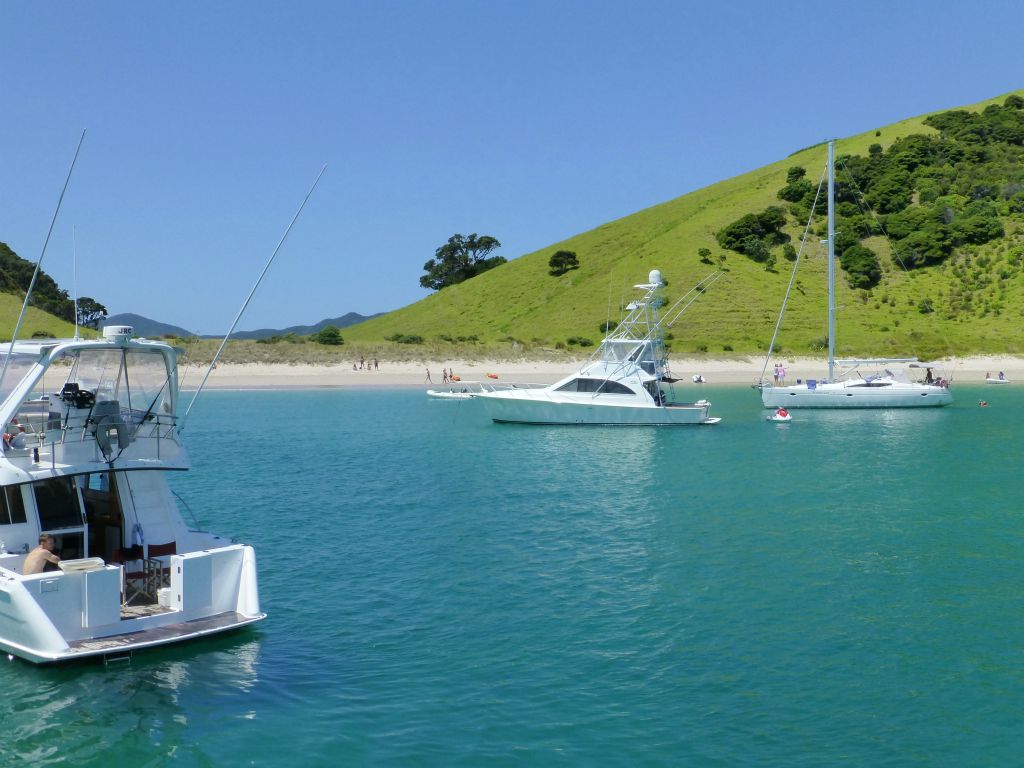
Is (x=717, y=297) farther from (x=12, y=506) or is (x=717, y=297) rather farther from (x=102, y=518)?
(x=12, y=506)

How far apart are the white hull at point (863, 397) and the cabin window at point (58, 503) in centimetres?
4930

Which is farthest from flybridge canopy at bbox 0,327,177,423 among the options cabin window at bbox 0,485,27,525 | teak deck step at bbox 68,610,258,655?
teak deck step at bbox 68,610,258,655

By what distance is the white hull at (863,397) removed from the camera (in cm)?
5869

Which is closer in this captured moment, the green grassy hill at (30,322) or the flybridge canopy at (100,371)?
the flybridge canopy at (100,371)

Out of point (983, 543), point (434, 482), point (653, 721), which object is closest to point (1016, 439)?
point (983, 543)

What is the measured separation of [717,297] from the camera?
4390 inches

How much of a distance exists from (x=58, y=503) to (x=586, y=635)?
29.9ft

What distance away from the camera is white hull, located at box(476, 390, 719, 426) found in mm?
49094

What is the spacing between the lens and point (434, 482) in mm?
32031

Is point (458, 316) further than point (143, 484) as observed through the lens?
Yes

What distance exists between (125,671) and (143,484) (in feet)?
11.0

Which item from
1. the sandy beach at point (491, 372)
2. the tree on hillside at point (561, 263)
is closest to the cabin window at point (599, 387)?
the sandy beach at point (491, 372)

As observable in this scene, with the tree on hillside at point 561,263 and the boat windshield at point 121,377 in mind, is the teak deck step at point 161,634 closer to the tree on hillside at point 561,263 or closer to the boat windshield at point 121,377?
the boat windshield at point 121,377

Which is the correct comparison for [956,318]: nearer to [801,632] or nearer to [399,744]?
[801,632]
